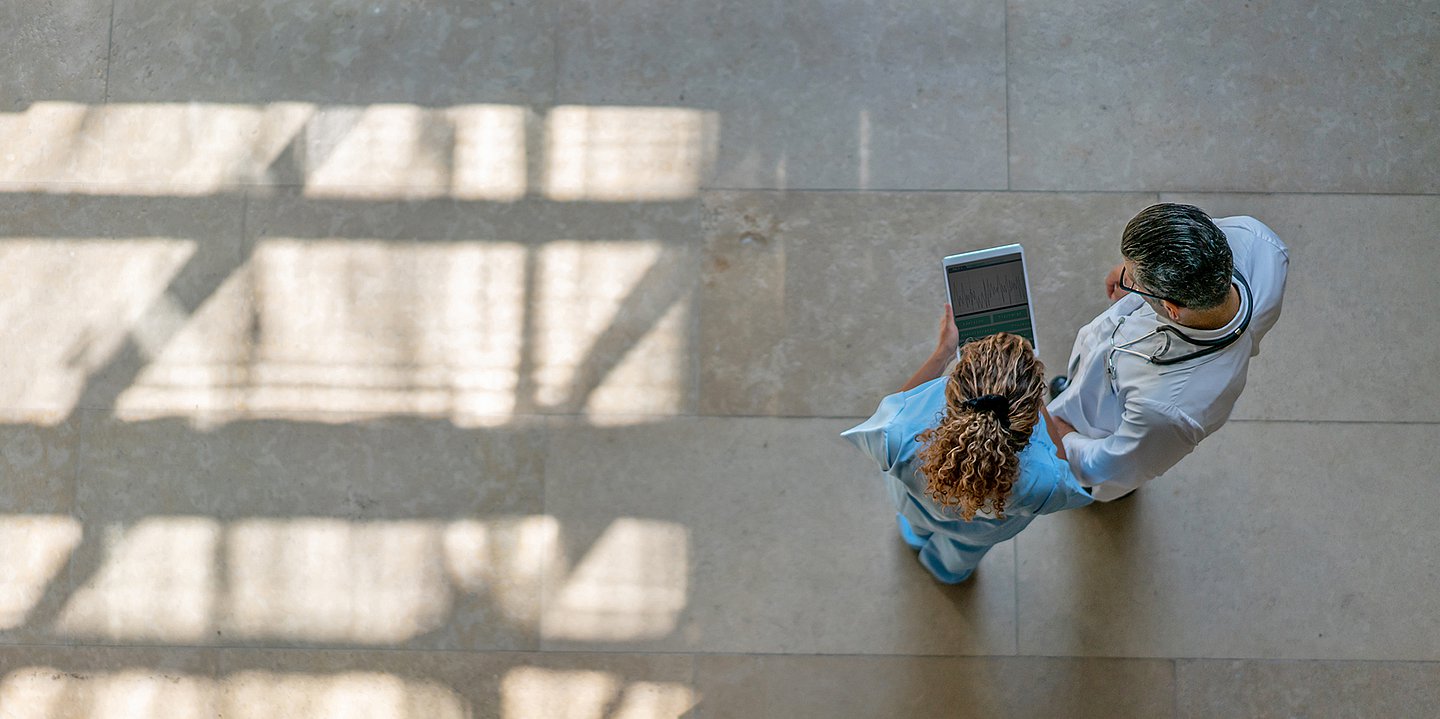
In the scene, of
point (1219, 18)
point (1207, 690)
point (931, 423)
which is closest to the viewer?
point (931, 423)

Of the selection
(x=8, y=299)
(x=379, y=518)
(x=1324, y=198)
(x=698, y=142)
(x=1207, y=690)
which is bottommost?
(x=1207, y=690)

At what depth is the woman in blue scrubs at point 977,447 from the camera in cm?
207

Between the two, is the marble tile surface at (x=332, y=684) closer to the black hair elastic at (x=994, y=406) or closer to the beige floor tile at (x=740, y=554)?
the beige floor tile at (x=740, y=554)

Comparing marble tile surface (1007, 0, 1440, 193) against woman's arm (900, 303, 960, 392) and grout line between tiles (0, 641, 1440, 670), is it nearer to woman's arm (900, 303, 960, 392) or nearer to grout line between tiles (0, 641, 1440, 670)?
woman's arm (900, 303, 960, 392)

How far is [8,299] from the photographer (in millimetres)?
3559

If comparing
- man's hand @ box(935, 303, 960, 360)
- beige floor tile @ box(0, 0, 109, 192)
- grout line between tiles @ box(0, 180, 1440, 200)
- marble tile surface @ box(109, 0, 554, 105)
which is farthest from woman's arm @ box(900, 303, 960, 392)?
beige floor tile @ box(0, 0, 109, 192)

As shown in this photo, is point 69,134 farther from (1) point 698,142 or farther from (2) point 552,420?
(1) point 698,142

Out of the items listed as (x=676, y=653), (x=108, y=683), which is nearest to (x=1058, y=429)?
(x=676, y=653)

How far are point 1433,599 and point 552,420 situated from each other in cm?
311

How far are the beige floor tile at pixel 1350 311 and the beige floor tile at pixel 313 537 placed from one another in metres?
2.65

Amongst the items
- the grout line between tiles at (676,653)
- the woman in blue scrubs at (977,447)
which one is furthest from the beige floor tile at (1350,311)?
the woman in blue scrubs at (977,447)

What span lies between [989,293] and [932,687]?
4.49 ft

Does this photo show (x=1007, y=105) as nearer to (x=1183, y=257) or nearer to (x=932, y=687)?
(x=1183, y=257)

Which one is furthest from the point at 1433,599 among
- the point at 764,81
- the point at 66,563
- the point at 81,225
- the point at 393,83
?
the point at 81,225
